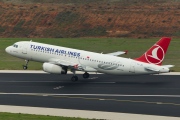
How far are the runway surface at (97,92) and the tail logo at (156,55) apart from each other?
8.27 ft

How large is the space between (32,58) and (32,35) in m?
56.5

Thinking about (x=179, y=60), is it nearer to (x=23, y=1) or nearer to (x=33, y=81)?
(x=33, y=81)

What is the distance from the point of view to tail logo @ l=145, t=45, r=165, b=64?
49719 millimetres

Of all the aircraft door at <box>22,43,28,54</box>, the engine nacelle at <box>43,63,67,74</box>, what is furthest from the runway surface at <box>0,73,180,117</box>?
the aircraft door at <box>22,43,28,54</box>

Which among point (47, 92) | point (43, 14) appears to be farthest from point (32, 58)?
point (43, 14)

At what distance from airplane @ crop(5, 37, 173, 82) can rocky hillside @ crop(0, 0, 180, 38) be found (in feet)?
176

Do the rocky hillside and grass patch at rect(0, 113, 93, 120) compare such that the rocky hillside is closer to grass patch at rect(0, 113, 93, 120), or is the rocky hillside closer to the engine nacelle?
the engine nacelle

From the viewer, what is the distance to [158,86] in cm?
4822

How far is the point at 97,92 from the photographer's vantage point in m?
45.2

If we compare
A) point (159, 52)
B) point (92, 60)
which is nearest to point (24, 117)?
point (92, 60)

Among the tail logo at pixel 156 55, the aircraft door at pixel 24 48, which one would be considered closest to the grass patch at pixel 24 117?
the tail logo at pixel 156 55

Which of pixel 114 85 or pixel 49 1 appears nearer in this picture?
pixel 114 85

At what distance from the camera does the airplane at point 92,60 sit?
49719 mm

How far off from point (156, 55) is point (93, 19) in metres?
68.6
